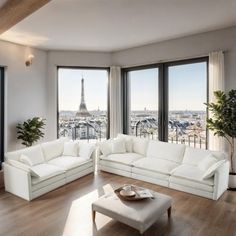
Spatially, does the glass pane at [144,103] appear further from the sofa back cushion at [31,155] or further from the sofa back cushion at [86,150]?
the sofa back cushion at [31,155]

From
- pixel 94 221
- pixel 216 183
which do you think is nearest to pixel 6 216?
pixel 94 221

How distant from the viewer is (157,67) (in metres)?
5.75

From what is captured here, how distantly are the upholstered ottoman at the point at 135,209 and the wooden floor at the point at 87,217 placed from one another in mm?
201

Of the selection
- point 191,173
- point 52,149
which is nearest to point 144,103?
point 191,173

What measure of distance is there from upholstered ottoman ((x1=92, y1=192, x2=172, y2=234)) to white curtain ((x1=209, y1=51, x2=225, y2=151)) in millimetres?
2246

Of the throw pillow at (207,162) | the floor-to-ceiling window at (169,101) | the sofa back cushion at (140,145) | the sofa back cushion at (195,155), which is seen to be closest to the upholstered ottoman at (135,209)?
the throw pillow at (207,162)

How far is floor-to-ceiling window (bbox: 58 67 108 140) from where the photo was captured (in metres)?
6.38

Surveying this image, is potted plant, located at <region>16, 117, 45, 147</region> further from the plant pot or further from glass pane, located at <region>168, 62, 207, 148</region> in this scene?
the plant pot

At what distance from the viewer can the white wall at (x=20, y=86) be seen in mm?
5270

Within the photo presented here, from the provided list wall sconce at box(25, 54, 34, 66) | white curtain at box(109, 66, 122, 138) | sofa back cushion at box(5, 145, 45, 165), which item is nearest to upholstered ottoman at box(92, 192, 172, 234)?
sofa back cushion at box(5, 145, 45, 165)

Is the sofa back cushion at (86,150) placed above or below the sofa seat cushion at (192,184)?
above

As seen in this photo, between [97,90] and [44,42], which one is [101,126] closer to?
[97,90]

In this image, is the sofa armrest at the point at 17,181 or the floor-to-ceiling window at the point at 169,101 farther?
the floor-to-ceiling window at the point at 169,101

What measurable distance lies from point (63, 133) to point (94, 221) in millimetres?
3846
